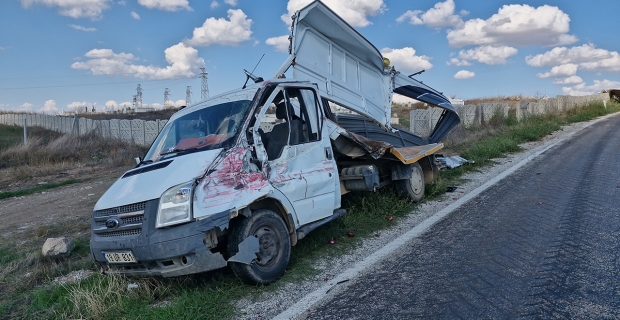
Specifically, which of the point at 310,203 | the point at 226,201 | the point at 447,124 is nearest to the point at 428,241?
the point at 310,203

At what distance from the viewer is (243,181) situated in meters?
4.44

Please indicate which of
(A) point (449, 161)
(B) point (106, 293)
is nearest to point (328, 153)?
(B) point (106, 293)

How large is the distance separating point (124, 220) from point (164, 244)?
0.54 meters

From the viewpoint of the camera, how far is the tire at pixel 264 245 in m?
4.34

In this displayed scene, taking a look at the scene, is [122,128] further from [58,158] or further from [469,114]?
[469,114]

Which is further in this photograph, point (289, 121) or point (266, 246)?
point (289, 121)

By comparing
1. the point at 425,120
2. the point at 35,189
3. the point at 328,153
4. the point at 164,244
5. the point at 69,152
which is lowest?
the point at 35,189

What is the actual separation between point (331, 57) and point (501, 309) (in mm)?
5094

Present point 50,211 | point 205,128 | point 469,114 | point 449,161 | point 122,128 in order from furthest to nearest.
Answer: point 122,128 < point 469,114 < point 449,161 < point 50,211 < point 205,128

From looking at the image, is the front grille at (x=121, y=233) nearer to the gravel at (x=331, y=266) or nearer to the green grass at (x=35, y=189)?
the gravel at (x=331, y=266)

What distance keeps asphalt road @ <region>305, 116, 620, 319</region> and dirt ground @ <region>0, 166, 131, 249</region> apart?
513cm

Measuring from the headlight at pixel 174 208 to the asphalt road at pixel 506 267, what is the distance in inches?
54.5

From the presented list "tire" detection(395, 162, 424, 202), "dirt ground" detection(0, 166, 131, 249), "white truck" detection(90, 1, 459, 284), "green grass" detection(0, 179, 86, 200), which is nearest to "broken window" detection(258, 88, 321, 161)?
"white truck" detection(90, 1, 459, 284)

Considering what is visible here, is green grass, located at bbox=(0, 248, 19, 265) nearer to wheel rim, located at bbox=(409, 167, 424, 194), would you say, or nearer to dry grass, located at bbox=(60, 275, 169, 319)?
dry grass, located at bbox=(60, 275, 169, 319)
